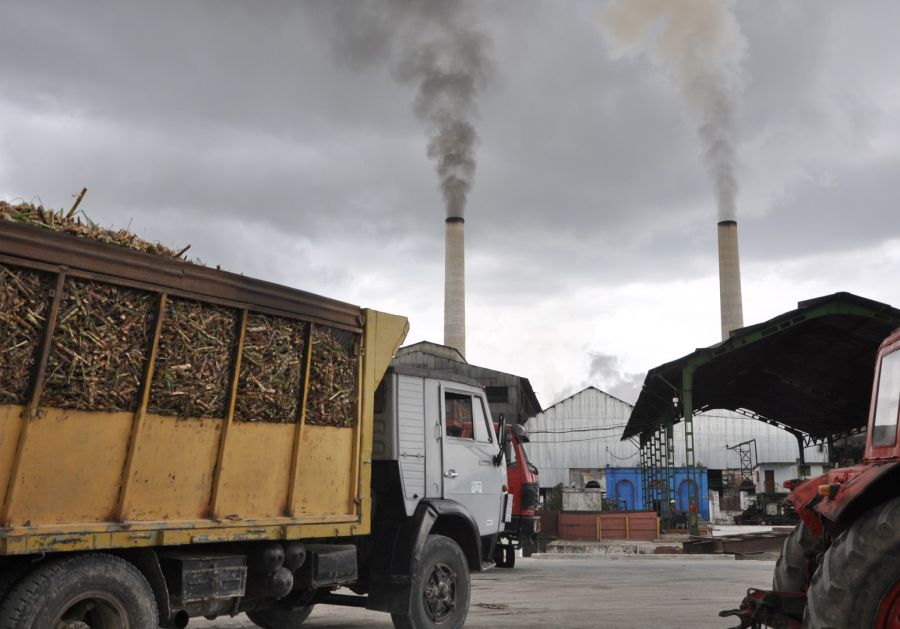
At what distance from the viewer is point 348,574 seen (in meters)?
7.82

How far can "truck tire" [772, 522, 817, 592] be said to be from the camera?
6.83 meters

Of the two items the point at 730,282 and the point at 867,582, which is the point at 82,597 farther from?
the point at 730,282

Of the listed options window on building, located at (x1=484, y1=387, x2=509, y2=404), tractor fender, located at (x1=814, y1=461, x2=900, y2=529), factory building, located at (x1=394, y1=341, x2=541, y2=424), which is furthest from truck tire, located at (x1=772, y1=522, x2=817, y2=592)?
window on building, located at (x1=484, y1=387, x2=509, y2=404)

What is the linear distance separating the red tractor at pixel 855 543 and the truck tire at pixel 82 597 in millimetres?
4568

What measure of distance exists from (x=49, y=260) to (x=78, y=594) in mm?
2276

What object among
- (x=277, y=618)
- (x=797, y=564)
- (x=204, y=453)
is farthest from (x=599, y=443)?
(x=204, y=453)

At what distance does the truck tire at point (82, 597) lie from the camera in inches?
208

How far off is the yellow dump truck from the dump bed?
1cm

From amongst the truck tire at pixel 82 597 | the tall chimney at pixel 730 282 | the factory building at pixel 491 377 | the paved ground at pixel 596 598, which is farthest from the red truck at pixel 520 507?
the tall chimney at pixel 730 282

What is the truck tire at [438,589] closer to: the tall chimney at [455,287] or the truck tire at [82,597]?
the truck tire at [82,597]

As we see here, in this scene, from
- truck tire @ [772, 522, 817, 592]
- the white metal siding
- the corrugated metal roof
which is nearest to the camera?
truck tire @ [772, 522, 817, 592]

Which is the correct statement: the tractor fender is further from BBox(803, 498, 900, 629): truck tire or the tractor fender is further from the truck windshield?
the truck windshield

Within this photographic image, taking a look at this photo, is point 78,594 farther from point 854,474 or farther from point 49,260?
point 854,474

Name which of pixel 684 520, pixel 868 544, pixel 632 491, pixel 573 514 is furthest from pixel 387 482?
pixel 632 491
